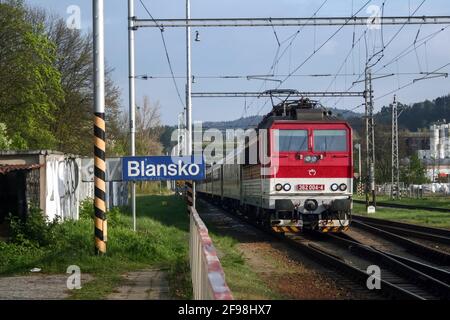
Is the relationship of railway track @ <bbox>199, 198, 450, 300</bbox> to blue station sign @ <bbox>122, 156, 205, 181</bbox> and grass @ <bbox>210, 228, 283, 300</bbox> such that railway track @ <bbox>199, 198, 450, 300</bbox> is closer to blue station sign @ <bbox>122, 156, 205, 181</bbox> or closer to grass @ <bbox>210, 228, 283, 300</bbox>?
grass @ <bbox>210, 228, 283, 300</bbox>

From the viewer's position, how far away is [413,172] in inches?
2586

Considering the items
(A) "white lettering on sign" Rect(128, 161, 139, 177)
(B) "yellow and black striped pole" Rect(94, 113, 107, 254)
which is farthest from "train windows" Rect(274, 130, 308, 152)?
(B) "yellow and black striped pole" Rect(94, 113, 107, 254)

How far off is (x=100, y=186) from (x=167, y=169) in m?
2.94

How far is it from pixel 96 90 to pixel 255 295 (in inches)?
223

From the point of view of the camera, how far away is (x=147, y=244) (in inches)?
612

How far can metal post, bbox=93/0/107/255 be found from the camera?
14.2 metres

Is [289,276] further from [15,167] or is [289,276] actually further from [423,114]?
[423,114]

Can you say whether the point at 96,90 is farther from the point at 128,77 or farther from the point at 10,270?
the point at 128,77

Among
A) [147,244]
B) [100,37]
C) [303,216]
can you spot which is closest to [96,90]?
[100,37]

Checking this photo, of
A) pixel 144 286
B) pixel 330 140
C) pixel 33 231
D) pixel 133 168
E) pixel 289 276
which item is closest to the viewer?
pixel 144 286

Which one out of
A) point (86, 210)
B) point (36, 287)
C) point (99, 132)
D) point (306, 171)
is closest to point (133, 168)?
point (99, 132)

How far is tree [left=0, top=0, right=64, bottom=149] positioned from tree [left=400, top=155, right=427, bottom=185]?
3715cm

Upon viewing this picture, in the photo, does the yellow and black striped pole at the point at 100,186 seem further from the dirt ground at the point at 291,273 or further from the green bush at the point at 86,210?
the green bush at the point at 86,210

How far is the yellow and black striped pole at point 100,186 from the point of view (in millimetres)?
14289
